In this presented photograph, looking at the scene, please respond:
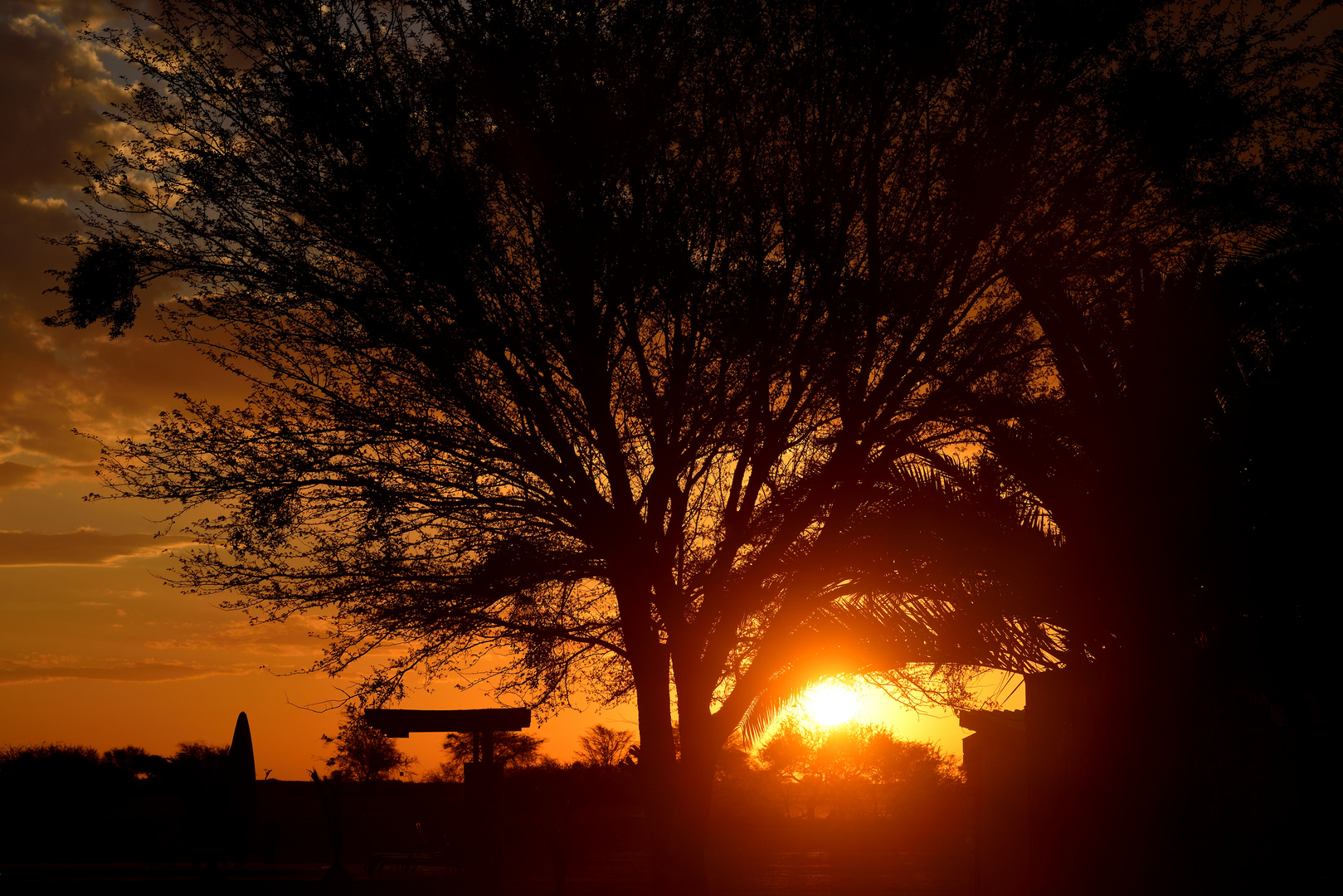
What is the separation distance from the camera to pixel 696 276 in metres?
9.49

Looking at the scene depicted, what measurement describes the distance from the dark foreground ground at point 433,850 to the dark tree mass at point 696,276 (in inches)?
190

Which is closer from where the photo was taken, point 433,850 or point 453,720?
point 453,720

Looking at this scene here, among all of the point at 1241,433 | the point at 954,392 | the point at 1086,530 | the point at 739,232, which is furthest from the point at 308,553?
the point at 1241,433

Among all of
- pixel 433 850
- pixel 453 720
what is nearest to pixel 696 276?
pixel 453 720

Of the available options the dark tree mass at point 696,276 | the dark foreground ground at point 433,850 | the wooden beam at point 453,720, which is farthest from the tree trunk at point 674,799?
the dark foreground ground at point 433,850

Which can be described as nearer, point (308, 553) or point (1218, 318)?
point (1218, 318)

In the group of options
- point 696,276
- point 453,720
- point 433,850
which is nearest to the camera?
point 696,276

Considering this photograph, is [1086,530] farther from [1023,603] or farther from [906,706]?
[906,706]

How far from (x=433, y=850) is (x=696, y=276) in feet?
38.8

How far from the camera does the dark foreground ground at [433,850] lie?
12844 millimetres

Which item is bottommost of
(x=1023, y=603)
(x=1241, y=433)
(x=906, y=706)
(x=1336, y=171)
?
(x=906, y=706)

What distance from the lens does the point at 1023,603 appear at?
334 inches

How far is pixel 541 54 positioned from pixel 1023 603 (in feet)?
22.7

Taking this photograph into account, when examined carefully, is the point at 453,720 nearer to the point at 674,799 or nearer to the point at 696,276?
the point at 674,799
